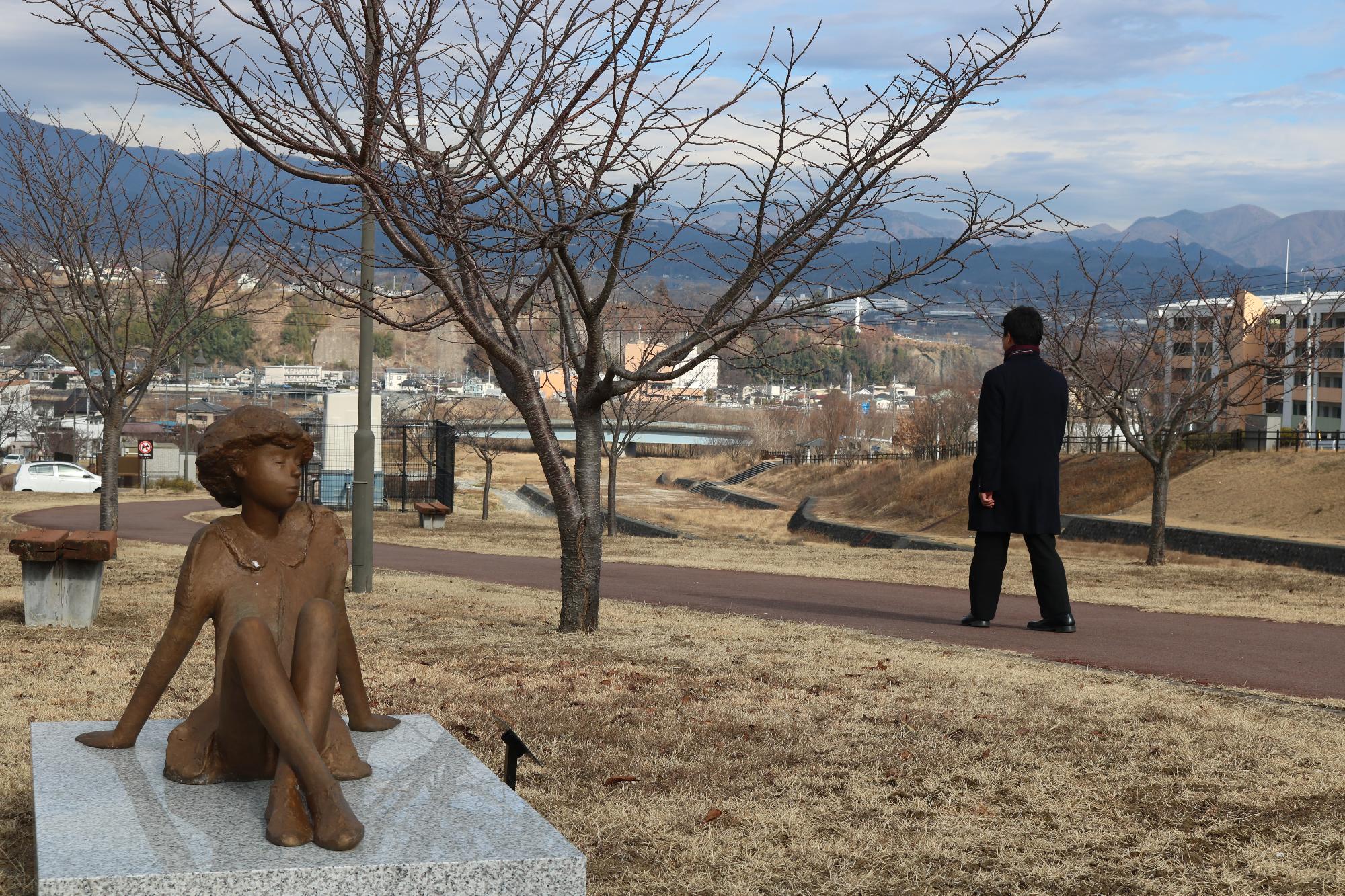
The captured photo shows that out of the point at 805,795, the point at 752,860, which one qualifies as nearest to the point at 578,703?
the point at 805,795

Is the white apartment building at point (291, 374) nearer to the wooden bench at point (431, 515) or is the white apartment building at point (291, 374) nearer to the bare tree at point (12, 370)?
the bare tree at point (12, 370)

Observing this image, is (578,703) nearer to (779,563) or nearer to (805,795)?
(805,795)

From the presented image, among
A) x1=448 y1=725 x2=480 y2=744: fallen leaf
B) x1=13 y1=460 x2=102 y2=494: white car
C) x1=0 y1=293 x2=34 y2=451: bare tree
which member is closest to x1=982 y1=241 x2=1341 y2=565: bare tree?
x1=448 y1=725 x2=480 y2=744: fallen leaf

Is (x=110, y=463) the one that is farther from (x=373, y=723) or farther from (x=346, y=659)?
(x=346, y=659)

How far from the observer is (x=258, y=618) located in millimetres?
3842

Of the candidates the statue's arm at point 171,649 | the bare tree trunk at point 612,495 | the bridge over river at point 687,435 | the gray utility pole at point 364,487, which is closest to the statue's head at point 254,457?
the statue's arm at point 171,649

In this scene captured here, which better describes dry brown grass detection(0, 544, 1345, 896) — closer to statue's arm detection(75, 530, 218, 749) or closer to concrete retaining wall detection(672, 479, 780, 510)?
statue's arm detection(75, 530, 218, 749)

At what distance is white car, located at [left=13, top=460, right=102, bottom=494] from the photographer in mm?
40156

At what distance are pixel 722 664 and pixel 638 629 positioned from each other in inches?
72.6

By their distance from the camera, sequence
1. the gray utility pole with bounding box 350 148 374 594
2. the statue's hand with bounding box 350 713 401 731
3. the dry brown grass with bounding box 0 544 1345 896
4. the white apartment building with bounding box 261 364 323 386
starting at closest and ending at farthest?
the dry brown grass with bounding box 0 544 1345 896 < the statue's hand with bounding box 350 713 401 731 < the gray utility pole with bounding box 350 148 374 594 < the white apartment building with bounding box 261 364 323 386

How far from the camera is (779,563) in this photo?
19.6m

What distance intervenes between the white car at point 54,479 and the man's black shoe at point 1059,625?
35.4 metres

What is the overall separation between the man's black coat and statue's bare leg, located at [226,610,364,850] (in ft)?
22.1

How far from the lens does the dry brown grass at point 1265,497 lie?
1075 inches
